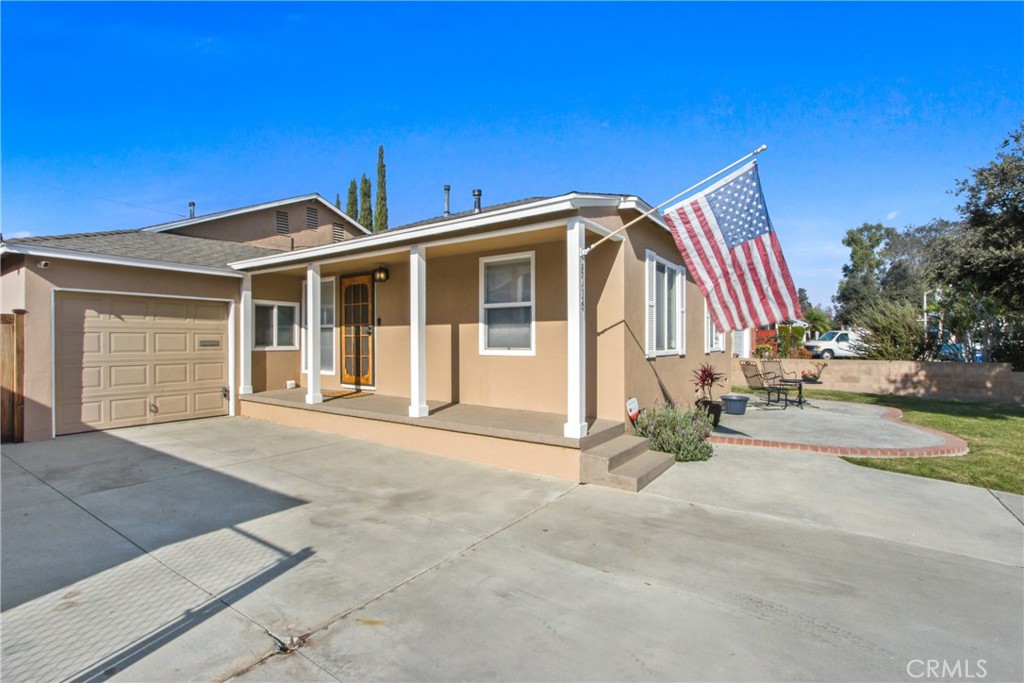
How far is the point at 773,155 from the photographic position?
5.89 meters

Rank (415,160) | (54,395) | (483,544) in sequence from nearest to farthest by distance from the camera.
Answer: (483,544) → (54,395) → (415,160)

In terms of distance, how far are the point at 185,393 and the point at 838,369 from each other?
660 inches

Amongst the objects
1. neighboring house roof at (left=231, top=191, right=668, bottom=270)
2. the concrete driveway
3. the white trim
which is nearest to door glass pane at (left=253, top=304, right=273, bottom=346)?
the white trim

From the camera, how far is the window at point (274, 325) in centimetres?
1055

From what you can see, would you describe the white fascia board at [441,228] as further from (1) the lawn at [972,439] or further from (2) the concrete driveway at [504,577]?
(1) the lawn at [972,439]

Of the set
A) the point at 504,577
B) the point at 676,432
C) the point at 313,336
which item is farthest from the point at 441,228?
the point at 504,577

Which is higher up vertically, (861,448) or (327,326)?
(327,326)

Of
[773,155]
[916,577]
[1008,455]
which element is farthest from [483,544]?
[1008,455]

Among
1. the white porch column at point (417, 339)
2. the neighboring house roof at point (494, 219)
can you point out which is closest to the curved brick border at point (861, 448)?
the neighboring house roof at point (494, 219)

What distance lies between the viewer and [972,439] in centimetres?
762

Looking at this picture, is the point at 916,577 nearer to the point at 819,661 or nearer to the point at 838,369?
the point at 819,661

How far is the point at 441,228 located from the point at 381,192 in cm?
2732

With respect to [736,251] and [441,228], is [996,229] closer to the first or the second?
[736,251]

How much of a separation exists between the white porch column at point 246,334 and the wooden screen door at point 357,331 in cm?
184
